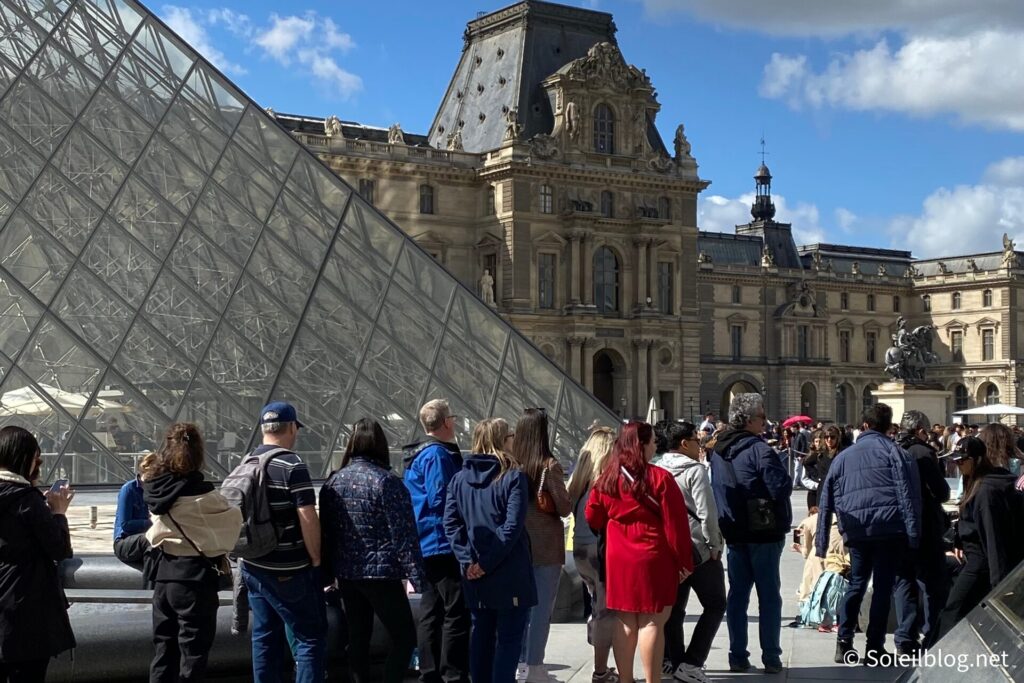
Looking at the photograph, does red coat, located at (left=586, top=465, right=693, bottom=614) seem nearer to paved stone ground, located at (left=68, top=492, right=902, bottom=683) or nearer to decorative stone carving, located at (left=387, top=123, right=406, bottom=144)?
paved stone ground, located at (left=68, top=492, right=902, bottom=683)

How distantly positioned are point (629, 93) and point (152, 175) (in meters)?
41.6

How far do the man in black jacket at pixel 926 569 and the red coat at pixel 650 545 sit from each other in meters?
1.80

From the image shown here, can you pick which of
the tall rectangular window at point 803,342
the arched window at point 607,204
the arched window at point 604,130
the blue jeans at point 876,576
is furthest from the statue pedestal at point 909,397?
the tall rectangular window at point 803,342

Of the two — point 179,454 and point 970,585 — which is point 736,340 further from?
point 179,454

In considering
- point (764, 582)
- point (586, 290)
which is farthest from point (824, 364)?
point (764, 582)

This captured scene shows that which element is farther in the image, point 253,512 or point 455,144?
point 455,144

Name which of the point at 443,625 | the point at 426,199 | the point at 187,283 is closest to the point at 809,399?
the point at 426,199

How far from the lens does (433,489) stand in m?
6.16

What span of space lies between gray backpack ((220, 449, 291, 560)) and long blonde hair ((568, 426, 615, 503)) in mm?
1712

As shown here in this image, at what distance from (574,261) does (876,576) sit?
1735 inches

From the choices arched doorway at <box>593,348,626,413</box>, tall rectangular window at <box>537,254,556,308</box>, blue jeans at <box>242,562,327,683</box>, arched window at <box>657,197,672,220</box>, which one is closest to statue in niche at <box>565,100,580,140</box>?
tall rectangular window at <box>537,254,556,308</box>

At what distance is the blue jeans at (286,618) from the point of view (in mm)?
5449

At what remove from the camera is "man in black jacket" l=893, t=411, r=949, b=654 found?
23.4 feet

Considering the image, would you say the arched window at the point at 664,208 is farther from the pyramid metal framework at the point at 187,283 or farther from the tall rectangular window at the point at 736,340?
the pyramid metal framework at the point at 187,283
